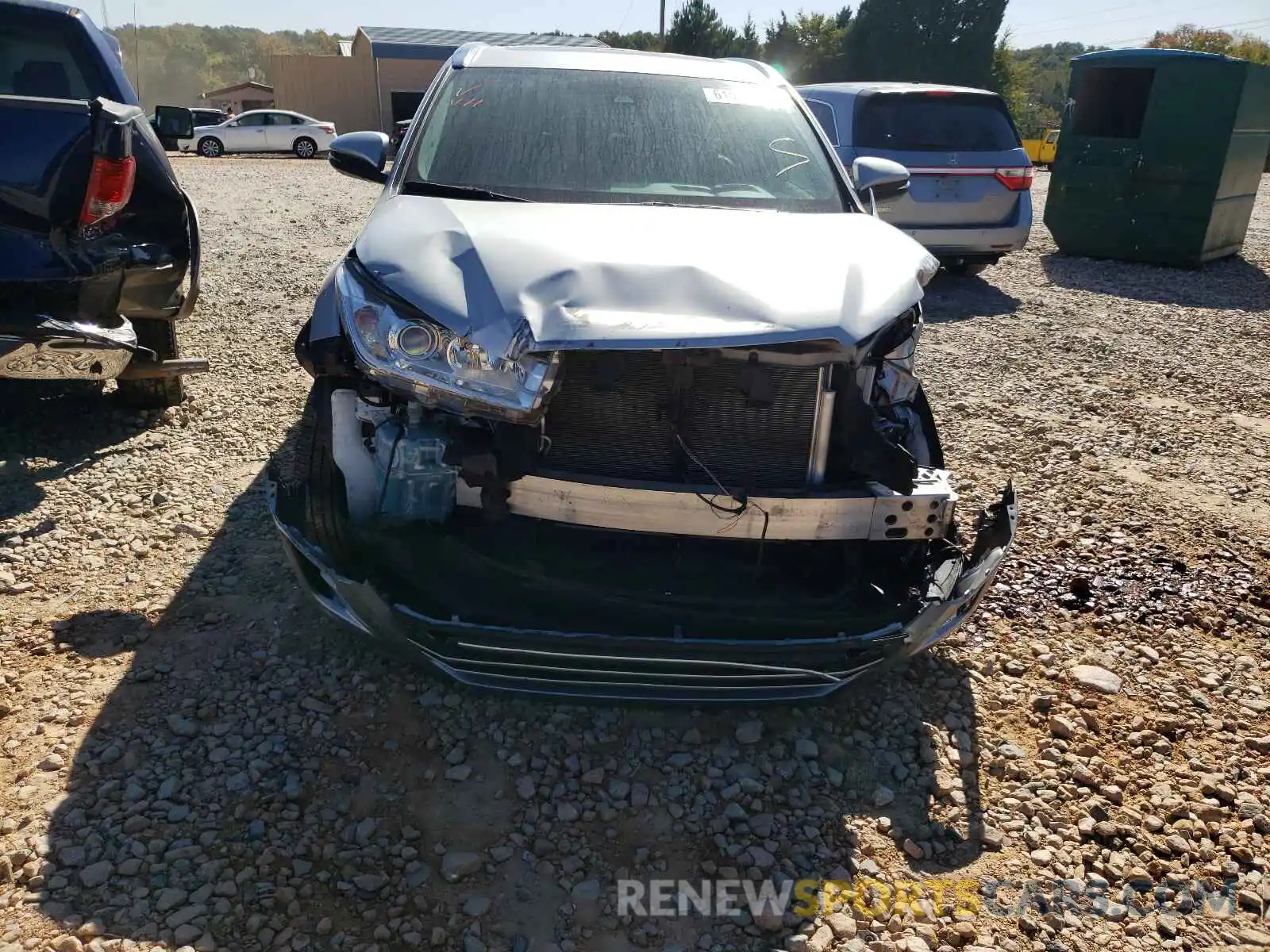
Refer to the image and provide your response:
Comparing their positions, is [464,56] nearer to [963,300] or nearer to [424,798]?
[424,798]

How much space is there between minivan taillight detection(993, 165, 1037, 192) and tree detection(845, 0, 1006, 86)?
3722 centimetres

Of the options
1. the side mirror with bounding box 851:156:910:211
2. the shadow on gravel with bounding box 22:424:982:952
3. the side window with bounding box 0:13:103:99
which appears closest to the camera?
the shadow on gravel with bounding box 22:424:982:952

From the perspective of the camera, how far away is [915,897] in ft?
7.34

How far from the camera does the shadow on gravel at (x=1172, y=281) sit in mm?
9078

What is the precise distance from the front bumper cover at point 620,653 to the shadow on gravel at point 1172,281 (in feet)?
26.1

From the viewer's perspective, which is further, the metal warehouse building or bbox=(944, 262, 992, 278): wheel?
the metal warehouse building

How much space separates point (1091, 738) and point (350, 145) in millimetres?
3548

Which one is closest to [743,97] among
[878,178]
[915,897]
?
[878,178]

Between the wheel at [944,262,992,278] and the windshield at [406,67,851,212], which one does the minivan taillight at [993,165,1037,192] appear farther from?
the windshield at [406,67,851,212]

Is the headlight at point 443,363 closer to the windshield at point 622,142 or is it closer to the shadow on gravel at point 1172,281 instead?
the windshield at point 622,142

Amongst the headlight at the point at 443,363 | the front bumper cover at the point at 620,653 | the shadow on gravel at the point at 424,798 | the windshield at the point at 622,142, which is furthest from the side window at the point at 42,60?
the front bumper cover at the point at 620,653

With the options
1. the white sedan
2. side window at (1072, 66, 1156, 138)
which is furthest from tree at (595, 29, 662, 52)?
side window at (1072, 66, 1156, 138)

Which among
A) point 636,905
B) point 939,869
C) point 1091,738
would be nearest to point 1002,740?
point 1091,738

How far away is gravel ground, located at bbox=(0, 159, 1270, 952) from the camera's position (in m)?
2.14
